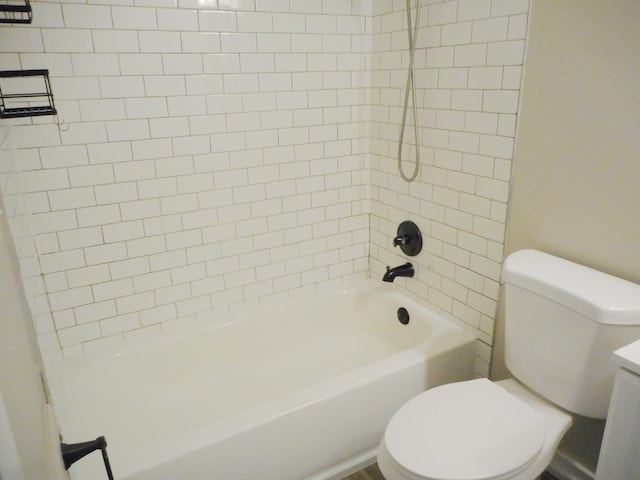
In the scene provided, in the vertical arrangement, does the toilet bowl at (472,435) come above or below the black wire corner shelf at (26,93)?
below

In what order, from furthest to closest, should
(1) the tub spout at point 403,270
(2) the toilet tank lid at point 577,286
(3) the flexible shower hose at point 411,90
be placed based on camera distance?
(1) the tub spout at point 403,270, (3) the flexible shower hose at point 411,90, (2) the toilet tank lid at point 577,286

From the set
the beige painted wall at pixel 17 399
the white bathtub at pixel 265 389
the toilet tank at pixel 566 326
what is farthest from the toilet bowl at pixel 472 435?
the beige painted wall at pixel 17 399

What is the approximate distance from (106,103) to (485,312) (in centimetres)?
173

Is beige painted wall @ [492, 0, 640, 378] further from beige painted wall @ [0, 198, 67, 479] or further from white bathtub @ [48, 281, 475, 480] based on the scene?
beige painted wall @ [0, 198, 67, 479]

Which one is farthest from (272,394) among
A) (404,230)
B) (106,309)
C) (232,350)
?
(404,230)

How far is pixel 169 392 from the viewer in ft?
6.96

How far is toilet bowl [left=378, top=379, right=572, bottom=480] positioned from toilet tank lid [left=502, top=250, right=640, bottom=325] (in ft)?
1.22

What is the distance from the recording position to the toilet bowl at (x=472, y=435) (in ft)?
4.18

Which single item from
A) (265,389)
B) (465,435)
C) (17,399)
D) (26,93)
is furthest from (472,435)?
(26,93)

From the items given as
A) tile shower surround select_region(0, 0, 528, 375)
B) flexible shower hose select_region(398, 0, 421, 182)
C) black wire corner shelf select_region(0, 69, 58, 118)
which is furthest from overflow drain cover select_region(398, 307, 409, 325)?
black wire corner shelf select_region(0, 69, 58, 118)

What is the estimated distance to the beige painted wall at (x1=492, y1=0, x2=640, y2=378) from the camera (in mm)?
1330

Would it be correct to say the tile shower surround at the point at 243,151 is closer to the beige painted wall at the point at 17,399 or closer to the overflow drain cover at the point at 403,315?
the overflow drain cover at the point at 403,315

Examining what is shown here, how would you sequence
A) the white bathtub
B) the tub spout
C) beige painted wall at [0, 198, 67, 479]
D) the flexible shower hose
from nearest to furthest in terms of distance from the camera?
beige painted wall at [0, 198, 67, 479] < the white bathtub < the flexible shower hose < the tub spout

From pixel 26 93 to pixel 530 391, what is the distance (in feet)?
6.79
